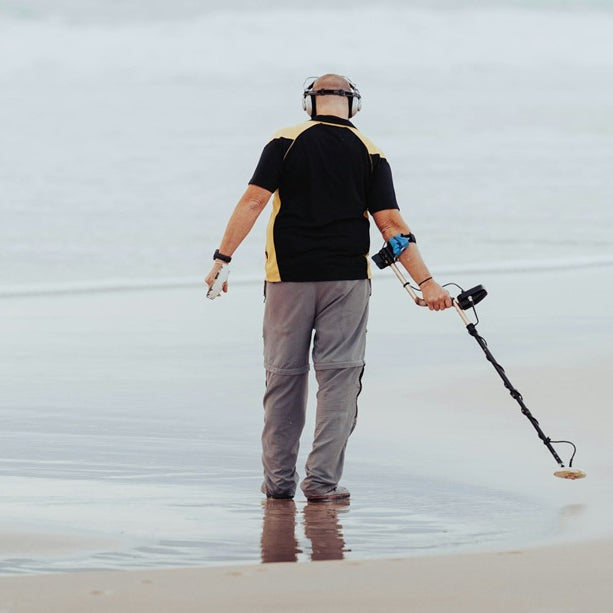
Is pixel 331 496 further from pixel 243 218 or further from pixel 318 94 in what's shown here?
pixel 318 94

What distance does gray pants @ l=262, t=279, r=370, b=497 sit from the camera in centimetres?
566

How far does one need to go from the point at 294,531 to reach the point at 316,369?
2.72 feet

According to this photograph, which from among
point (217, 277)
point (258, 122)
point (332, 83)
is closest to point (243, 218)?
point (217, 277)

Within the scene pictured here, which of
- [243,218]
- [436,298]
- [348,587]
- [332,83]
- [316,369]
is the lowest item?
[348,587]

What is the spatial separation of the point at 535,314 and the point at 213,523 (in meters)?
8.06

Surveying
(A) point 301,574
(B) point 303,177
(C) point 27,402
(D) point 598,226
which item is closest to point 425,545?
(A) point 301,574

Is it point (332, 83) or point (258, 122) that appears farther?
point (258, 122)

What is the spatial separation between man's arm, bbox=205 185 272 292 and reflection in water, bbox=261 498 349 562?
0.88 metres

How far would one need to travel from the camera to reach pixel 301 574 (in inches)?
167

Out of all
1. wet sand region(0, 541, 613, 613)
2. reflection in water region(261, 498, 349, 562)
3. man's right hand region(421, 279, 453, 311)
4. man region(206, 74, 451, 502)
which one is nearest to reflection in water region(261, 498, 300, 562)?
reflection in water region(261, 498, 349, 562)

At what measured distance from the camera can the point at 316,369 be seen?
5.72 meters

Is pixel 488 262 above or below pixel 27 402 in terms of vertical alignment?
above

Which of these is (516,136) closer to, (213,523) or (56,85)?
(56,85)

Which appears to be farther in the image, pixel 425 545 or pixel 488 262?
pixel 488 262
